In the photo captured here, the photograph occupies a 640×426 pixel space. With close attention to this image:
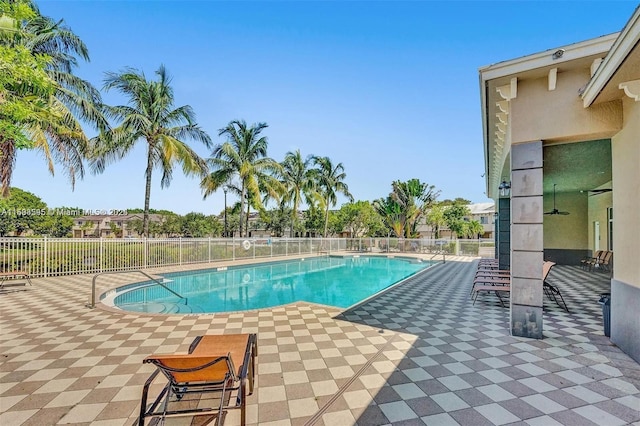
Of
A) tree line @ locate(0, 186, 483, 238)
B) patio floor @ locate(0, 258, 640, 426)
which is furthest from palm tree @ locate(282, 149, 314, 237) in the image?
patio floor @ locate(0, 258, 640, 426)

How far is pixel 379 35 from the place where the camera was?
1040 cm

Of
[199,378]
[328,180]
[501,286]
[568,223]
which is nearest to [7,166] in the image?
[199,378]

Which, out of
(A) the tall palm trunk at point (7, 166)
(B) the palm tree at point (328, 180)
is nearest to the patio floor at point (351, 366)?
(A) the tall palm trunk at point (7, 166)

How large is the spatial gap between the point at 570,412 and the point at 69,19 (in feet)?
55.4

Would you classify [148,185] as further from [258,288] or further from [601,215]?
[601,215]

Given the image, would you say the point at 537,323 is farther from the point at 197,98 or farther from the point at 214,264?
the point at 197,98

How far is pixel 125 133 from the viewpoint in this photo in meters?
12.9

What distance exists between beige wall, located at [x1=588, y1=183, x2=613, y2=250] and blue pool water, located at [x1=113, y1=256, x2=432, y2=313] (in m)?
8.23

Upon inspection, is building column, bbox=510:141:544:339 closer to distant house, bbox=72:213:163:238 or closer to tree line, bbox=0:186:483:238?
tree line, bbox=0:186:483:238

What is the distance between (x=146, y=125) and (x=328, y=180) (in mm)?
15507

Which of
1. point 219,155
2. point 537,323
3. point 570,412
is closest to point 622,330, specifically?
point 537,323

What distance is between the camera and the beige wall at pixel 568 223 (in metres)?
13.6

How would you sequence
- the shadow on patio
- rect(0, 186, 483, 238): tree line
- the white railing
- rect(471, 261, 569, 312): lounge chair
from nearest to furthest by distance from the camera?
the shadow on patio → rect(471, 261, 569, 312): lounge chair → the white railing → rect(0, 186, 483, 238): tree line

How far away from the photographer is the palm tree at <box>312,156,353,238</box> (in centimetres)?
2583
